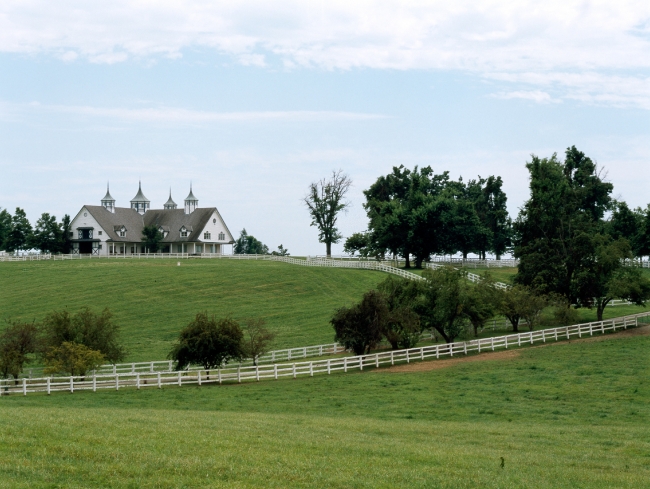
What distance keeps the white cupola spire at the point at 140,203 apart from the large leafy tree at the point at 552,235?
236 feet

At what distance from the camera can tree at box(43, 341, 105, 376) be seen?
121 ft

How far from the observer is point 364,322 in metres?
47.0

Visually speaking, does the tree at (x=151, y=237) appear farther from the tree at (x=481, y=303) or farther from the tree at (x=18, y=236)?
the tree at (x=481, y=303)

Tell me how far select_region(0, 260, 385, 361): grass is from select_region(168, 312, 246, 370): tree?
8106 millimetres

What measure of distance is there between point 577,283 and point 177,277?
39.4m

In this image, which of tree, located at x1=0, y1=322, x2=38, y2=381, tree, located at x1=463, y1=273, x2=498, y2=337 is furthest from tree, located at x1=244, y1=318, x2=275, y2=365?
tree, located at x1=463, y1=273, x2=498, y2=337

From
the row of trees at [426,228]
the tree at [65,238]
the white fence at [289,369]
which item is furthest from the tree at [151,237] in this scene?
the white fence at [289,369]

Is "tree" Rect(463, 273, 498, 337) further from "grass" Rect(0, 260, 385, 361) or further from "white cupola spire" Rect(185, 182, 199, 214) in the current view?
"white cupola spire" Rect(185, 182, 199, 214)

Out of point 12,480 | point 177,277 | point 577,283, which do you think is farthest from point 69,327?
point 177,277

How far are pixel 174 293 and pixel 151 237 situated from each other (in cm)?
4528

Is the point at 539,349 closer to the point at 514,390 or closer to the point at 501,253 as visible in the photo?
the point at 514,390

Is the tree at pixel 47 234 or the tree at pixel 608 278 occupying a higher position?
the tree at pixel 47 234

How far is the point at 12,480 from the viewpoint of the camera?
14.6 meters

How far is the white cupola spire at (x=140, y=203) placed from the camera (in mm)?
131625
